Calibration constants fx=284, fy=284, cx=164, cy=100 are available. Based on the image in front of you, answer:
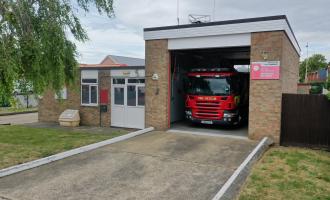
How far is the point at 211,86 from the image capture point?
466 inches

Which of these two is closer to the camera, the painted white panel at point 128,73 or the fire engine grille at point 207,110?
the fire engine grille at point 207,110

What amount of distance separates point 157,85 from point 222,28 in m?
3.50

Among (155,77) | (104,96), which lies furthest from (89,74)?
(155,77)

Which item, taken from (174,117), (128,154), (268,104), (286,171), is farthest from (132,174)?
(174,117)

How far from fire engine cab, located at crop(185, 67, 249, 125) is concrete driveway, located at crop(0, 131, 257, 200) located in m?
2.33

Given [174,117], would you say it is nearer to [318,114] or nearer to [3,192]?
[318,114]

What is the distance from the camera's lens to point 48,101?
1797 centimetres

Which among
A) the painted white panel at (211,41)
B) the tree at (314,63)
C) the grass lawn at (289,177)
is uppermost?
the tree at (314,63)

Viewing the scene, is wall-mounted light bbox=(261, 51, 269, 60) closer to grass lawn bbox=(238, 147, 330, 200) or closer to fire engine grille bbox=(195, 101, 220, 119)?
fire engine grille bbox=(195, 101, 220, 119)

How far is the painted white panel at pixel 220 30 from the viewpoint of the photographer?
31.7 ft

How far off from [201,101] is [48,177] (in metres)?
7.19

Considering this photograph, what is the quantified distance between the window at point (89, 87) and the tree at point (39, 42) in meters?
7.24

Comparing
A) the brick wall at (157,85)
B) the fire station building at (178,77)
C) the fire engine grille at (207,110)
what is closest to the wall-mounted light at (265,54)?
the fire station building at (178,77)

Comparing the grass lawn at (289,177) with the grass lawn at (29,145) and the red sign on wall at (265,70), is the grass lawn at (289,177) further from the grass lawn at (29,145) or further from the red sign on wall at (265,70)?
the grass lawn at (29,145)
